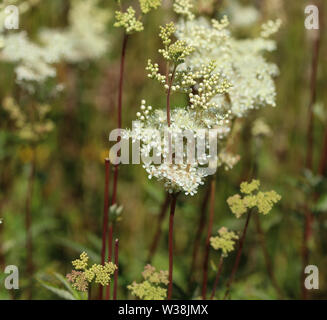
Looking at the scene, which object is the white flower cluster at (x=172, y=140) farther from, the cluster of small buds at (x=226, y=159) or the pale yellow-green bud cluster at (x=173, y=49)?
the cluster of small buds at (x=226, y=159)

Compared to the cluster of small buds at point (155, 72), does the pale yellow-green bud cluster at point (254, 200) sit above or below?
below

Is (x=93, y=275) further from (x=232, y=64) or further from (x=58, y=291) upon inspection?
(x=232, y=64)

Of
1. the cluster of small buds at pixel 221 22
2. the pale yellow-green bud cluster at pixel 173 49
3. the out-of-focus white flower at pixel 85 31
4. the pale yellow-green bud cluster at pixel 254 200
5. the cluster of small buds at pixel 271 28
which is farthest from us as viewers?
the out-of-focus white flower at pixel 85 31

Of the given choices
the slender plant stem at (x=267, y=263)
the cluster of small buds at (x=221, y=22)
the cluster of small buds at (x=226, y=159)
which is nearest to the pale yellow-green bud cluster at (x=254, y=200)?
the cluster of small buds at (x=226, y=159)

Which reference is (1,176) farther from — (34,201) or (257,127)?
(257,127)

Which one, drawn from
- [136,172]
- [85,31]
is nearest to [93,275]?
[136,172]

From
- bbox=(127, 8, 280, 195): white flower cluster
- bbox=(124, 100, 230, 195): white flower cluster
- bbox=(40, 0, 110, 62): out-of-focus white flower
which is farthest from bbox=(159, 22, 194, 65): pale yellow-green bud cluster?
bbox=(40, 0, 110, 62): out-of-focus white flower
